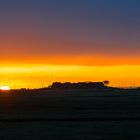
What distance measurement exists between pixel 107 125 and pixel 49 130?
22.8ft

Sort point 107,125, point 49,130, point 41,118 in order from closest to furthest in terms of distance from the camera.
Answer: point 49,130 < point 107,125 < point 41,118

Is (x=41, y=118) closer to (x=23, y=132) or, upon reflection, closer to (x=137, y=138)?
(x=23, y=132)

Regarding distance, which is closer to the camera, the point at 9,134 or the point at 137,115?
the point at 9,134

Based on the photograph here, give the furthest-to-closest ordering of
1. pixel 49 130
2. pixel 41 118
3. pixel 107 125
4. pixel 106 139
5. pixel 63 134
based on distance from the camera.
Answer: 1. pixel 41 118
2. pixel 107 125
3. pixel 49 130
4. pixel 63 134
5. pixel 106 139

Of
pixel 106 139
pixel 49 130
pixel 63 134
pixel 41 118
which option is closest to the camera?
pixel 106 139

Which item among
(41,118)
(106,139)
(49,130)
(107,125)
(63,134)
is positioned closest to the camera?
(106,139)

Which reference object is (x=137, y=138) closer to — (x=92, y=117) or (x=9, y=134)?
(x=9, y=134)

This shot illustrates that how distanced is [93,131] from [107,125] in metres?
5.55

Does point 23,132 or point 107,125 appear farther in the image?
point 107,125

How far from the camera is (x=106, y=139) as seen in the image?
5012cm

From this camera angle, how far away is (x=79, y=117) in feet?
242

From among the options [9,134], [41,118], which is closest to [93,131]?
[9,134]

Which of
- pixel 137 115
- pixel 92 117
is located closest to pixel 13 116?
pixel 92 117

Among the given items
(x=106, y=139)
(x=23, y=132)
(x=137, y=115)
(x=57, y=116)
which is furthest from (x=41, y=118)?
(x=106, y=139)
